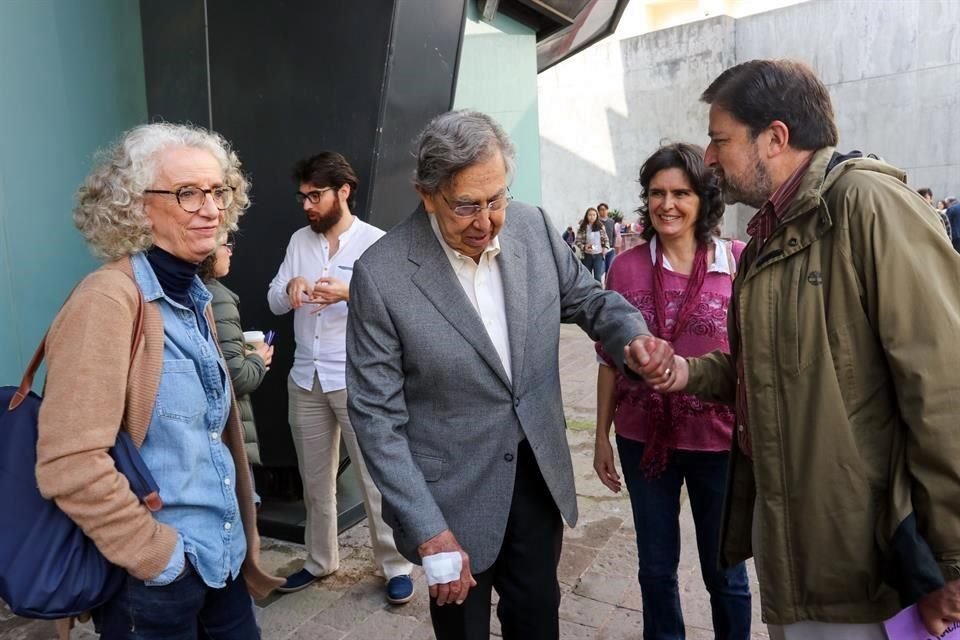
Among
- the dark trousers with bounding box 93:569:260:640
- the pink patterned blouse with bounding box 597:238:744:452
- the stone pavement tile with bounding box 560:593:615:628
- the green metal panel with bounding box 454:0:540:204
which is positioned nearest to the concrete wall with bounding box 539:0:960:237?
the green metal panel with bounding box 454:0:540:204

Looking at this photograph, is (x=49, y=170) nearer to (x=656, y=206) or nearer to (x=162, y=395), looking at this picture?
(x=162, y=395)

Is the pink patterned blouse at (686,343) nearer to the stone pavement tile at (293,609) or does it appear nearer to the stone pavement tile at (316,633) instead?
the stone pavement tile at (316,633)

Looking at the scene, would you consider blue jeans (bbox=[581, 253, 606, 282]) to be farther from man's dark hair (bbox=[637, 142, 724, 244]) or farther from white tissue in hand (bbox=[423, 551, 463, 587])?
white tissue in hand (bbox=[423, 551, 463, 587])

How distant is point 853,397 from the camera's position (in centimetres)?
159

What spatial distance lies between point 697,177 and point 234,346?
194 centimetres

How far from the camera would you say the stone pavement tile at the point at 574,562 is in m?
3.48

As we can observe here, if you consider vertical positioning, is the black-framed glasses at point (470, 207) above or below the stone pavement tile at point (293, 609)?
above

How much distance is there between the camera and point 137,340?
5.36 feet

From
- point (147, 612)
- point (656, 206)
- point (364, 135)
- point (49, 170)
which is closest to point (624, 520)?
point (656, 206)

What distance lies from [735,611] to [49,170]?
3856mm

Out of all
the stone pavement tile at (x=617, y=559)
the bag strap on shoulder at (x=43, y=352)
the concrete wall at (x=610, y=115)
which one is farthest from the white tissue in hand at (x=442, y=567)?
the concrete wall at (x=610, y=115)

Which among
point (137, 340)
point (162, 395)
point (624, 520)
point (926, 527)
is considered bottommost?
point (624, 520)

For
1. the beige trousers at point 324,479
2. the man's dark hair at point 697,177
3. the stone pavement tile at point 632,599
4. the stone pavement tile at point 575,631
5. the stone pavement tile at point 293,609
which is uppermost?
the man's dark hair at point 697,177

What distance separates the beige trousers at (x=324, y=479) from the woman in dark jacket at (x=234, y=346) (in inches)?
15.7
